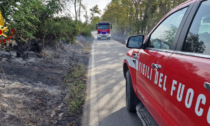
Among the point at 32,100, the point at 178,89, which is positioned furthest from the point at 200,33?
the point at 32,100

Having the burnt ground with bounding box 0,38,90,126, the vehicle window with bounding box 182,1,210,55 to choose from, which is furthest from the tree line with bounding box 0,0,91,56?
the vehicle window with bounding box 182,1,210,55

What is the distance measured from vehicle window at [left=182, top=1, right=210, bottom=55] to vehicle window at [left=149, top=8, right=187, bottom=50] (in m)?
0.26

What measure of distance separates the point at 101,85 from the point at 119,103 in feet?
4.75

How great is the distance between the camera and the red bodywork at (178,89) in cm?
135

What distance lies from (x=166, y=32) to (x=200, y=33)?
668 millimetres

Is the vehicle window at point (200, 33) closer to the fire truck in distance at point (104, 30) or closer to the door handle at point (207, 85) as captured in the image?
the door handle at point (207, 85)

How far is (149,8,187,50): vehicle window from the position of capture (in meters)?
2.10

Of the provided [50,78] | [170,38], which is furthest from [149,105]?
[50,78]

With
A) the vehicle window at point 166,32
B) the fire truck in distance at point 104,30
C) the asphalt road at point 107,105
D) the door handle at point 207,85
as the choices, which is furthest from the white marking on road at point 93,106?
the fire truck in distance at point 104,30

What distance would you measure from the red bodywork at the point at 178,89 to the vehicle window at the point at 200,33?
0.10 m

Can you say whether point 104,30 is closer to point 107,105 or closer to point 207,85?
point 107,105

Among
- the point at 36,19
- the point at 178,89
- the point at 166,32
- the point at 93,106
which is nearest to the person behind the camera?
the point at 178,89

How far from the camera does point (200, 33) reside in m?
1.73

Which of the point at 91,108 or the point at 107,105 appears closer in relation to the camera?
the point at 91,108
